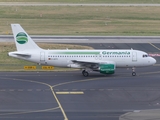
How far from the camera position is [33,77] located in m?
60.3

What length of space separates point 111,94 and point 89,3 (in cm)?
10951

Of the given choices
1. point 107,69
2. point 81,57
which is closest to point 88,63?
point 81,57

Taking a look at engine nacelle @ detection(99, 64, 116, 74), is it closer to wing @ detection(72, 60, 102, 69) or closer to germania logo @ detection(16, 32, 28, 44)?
wing @ detection(72, 60, 102, 69)

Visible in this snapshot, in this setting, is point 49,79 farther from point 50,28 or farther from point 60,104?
point 50,28

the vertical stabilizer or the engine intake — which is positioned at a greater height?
the vertical stabilizer

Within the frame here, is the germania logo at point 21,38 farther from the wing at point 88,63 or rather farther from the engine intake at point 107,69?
the engine intake at point 107,69

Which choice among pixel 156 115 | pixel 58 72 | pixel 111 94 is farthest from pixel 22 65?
pixel 156 115

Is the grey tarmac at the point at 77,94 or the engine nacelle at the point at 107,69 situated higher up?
the engine nacelle at the point at 107,69

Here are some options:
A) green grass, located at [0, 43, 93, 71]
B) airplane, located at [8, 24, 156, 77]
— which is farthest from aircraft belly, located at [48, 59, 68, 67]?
green grass, located at [0, 43, 93, 71]

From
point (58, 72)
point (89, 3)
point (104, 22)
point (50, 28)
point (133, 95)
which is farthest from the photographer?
point (89, 3)

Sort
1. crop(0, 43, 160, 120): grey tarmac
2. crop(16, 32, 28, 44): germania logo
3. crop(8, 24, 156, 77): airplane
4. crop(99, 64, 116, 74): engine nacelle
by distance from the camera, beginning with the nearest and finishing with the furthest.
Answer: crop(0, 43, 160, 120): grey tarmac < crop(99, 64, 116, 74): engine nacelle < crop(8, 24, 156, 77): airplane < crop(16, 32, 28, 44): germania logo

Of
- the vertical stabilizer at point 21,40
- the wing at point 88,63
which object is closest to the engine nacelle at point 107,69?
the wing at point 88,63

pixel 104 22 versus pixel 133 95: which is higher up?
pixel 104 22

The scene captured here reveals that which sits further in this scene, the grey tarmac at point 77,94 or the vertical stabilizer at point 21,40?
the vertical stabilizer at point 21,40
